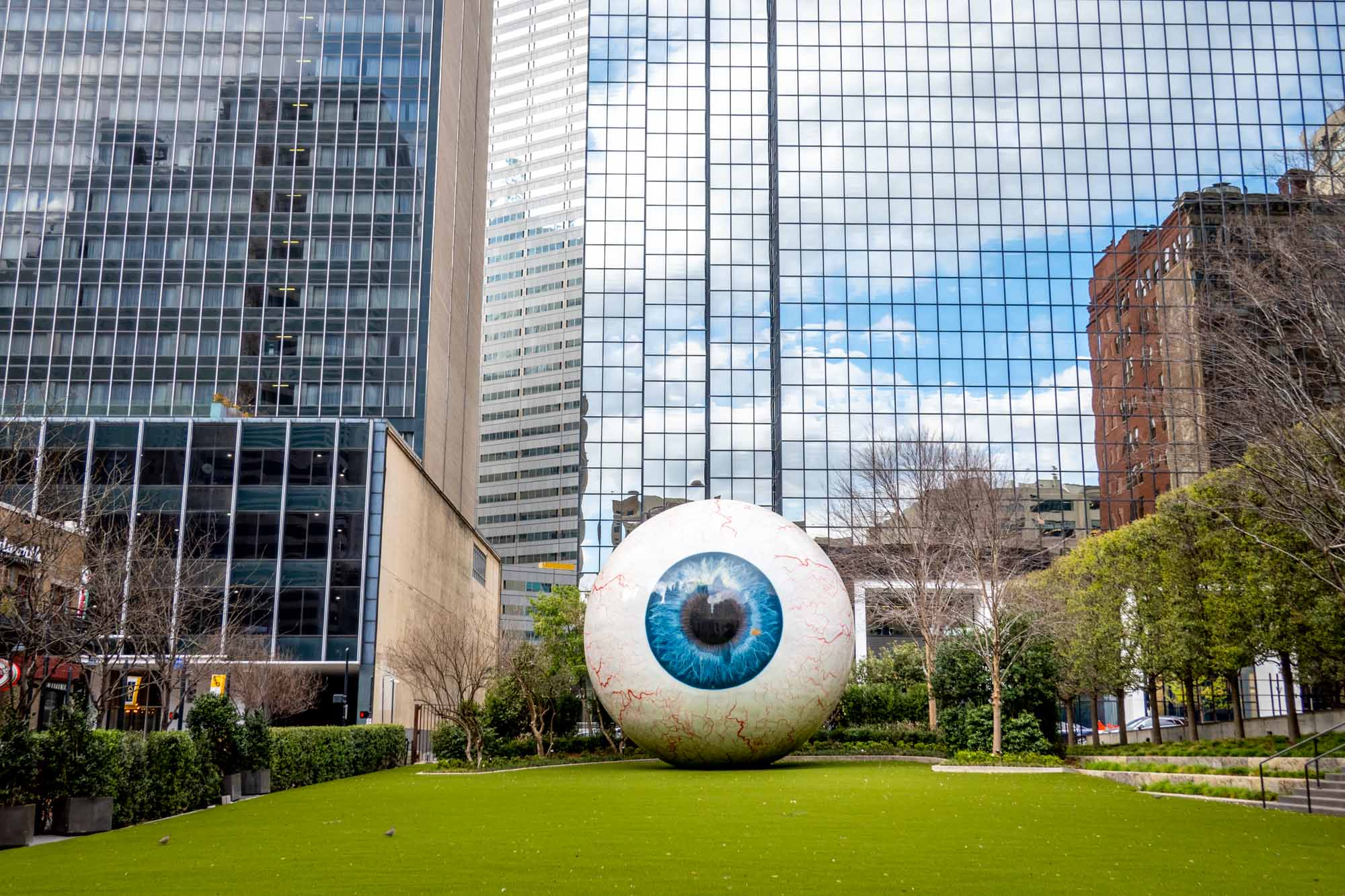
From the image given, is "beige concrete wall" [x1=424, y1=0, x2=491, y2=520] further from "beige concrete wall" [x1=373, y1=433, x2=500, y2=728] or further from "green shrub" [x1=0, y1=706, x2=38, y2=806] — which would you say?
"green shrub" [x1=0, y1=706, x2=38, y2=806]

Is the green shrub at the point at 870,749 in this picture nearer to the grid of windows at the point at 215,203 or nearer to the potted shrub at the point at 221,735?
the potted shrub at the point at 221,735

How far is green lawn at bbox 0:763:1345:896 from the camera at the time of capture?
37.6 ft

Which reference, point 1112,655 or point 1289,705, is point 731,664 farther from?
point 1112,655

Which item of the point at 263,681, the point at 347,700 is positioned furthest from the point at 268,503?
the point at 263,681

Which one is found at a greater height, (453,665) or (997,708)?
(453,665)

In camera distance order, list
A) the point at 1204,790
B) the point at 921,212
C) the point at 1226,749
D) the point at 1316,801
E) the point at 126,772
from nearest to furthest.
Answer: the point at 126,772
the point at 1316,801
the point at 1204,790
the point at 1226,749
the point at 921,212

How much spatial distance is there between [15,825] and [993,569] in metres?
25.3

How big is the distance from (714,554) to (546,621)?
60.5 feet

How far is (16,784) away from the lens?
16844 mm

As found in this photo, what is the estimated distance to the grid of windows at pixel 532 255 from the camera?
5212 inches

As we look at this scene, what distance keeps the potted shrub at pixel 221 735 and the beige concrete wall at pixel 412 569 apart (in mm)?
25203

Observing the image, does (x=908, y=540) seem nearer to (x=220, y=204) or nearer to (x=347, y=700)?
(x=347, y=700)

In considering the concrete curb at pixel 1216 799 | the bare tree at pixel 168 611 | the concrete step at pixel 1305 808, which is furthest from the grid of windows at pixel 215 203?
the concrete step at pixel 1305 808

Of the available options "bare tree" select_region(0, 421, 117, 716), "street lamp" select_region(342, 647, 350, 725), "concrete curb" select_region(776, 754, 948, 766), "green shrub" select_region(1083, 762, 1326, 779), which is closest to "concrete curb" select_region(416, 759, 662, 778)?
"concrete curb" select_region(776, 754, 948, 766)
